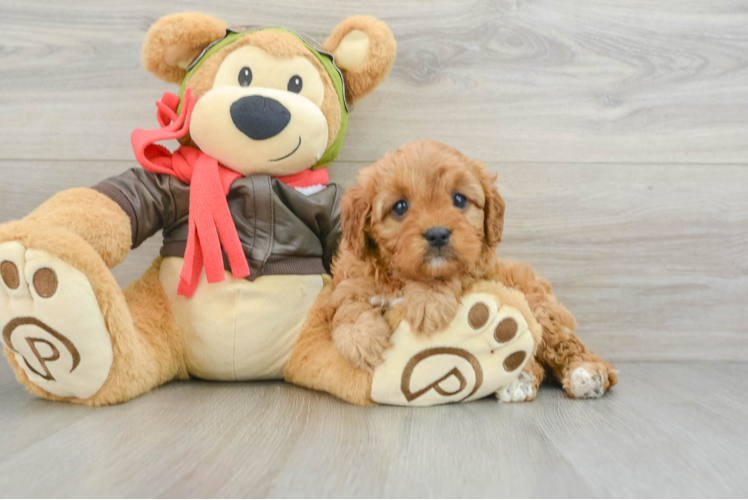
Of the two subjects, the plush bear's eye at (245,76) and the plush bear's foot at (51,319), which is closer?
the plush bear's foot at (51,319)

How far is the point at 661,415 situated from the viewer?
3.56 feet

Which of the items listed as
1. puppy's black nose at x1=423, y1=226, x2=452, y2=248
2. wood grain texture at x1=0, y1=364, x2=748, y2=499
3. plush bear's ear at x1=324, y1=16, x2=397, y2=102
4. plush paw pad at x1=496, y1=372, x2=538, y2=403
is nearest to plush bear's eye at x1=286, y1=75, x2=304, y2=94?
plush bear's ear at x1=324, y1=16, x2=397, y2=102

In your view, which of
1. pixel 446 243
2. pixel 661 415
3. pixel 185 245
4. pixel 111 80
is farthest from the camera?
pixel 111 80

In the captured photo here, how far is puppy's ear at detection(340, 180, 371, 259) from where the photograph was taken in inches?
42.3

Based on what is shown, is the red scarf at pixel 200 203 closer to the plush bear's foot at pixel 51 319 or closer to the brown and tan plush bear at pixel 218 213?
the brown and tan plush bear at pixel 218 213

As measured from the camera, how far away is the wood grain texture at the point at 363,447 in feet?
2.41

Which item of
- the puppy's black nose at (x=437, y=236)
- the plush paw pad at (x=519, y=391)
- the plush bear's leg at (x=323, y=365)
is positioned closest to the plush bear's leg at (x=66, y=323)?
A: the plush bear's leg at (x=323, y=365)

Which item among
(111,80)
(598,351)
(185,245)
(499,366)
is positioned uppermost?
(111,80)

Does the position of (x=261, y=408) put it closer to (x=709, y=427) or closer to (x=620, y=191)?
(x=709, y=427)

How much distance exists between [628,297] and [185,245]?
124 cm

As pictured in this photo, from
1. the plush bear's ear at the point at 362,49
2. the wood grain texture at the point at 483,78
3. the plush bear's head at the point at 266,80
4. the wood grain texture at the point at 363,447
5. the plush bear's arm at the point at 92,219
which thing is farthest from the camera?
the wood grain texture at the point at 483,78

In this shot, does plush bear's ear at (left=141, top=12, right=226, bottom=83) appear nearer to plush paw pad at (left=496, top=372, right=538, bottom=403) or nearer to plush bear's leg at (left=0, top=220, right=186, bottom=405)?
plush bear's leg at (left=0, top=220, right=186, bottom=405)

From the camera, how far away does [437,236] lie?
0.98 m

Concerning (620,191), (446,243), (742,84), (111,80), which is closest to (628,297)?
(620,191)
